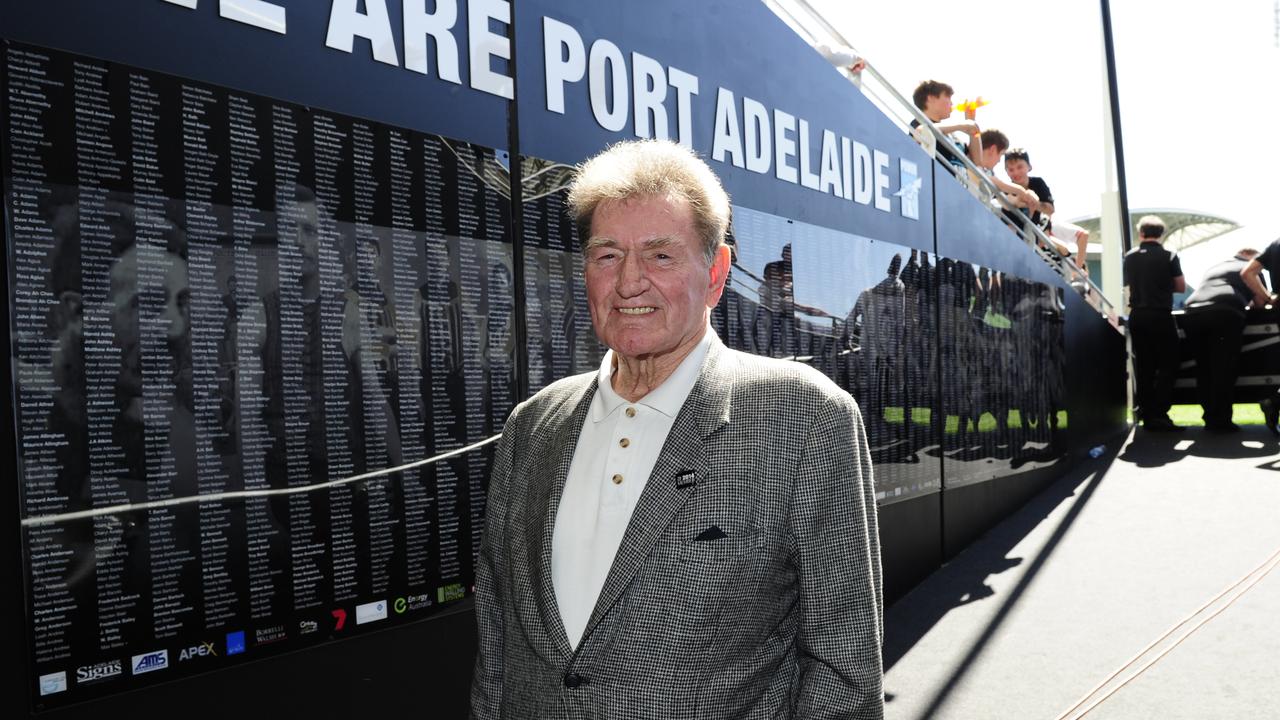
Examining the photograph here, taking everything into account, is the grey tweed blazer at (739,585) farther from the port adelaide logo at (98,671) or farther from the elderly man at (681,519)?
the port adelaide logo at (98,671)

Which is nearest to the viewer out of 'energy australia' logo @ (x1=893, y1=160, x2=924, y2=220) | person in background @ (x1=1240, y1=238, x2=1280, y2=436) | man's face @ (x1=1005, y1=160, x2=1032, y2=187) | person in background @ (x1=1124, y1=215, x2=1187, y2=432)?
'energy australia' logo @ (x1=893, y1=160, x2=924, y2=220)

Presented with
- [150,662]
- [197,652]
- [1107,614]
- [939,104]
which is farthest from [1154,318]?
[150,662]

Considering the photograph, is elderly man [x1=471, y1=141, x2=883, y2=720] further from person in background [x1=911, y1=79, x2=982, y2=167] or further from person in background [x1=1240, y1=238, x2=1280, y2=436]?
person in background [x1=1240, y1=238, x2=1280, y2=436]

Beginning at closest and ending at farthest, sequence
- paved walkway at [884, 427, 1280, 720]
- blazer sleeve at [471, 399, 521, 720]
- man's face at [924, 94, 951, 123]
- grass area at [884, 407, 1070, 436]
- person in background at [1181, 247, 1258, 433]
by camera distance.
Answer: blazer sleeve at [471, 399, 521, 720]
paved walkway at [884, 427, 1280, 720]
grass area at [884, 407, 1070, 436]
man's face at [924, 94, 951, 123]
person in background at [1181, 247, 1258, 433]

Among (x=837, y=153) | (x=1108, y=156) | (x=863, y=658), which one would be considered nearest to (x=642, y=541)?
(x=863, y=658)

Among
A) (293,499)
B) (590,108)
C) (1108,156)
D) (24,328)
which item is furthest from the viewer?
(1108,156)

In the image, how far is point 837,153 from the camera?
492 cm

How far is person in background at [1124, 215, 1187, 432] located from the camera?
973 cm

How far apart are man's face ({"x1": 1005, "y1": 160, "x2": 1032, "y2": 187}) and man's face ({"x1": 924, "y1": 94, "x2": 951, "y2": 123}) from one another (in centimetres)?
217

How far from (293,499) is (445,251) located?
773 millimetres

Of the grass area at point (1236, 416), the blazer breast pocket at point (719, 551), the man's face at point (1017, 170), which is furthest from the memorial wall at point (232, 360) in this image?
the grass area at point (1236, 416)

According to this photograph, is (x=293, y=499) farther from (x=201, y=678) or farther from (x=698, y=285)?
(x=698, y=285)

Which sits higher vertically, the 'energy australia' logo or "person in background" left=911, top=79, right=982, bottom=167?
"person in background" left=911, top=79, right=982, bottom=167

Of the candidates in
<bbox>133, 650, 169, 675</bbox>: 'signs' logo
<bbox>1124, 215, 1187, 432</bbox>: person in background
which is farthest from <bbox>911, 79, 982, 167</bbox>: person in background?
<bbox>133, 650, 169, 675</bbox>: 'signs' logo
